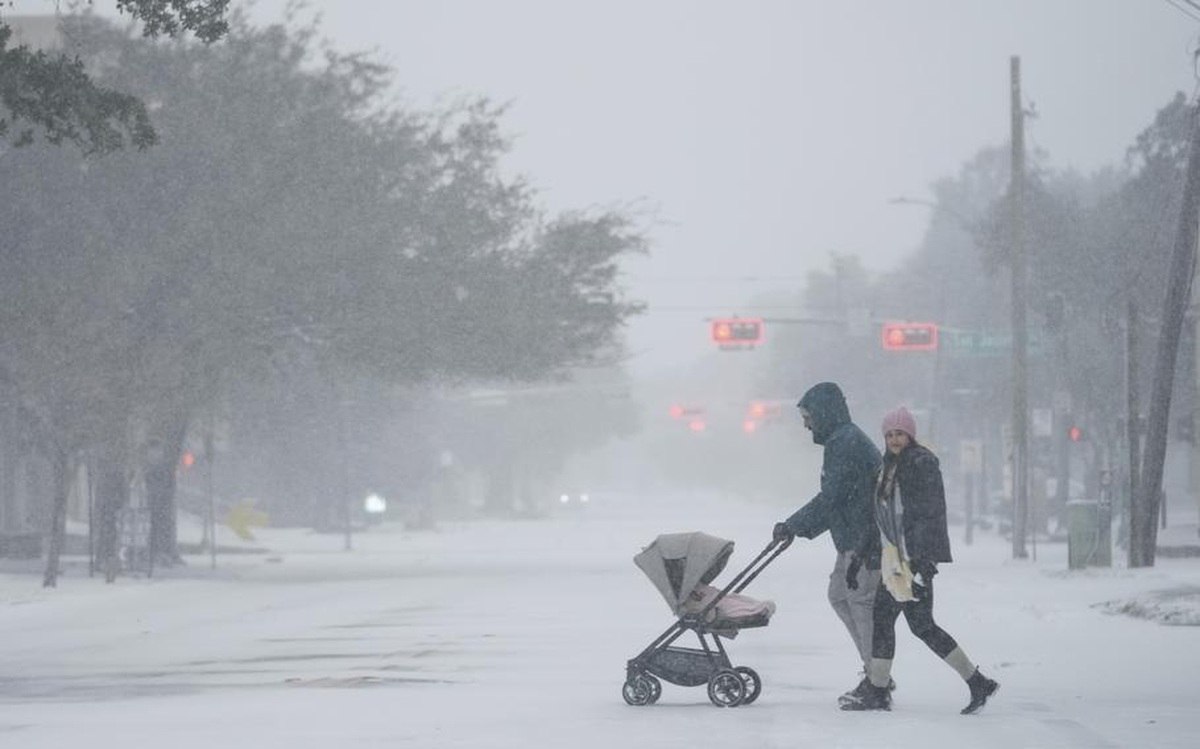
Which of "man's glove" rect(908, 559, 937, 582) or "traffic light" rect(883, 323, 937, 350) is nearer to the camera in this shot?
"man's glove" rect(908, 559, 937, 582)

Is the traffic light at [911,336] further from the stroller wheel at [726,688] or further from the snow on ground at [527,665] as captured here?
the stroller wheel at [726,688]

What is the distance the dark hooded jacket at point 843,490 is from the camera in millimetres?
14805

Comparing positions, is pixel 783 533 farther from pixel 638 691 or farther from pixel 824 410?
pixel 638 691

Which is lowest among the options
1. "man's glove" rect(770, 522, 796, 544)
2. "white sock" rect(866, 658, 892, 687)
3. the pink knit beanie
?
"white sock" rect(866, 658, 892, 687)

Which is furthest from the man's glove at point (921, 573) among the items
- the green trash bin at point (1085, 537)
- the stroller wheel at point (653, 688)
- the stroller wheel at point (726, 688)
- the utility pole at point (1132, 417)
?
the green trash bin at point (1085, 537)

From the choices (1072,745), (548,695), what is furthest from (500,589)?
(1072,745)

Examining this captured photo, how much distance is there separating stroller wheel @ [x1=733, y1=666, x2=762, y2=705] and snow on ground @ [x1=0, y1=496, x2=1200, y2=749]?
18 cm

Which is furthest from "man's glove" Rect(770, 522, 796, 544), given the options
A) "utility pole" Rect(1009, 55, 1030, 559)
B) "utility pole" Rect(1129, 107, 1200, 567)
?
"utility pole" Rect(1009, 55, 1030, 559)

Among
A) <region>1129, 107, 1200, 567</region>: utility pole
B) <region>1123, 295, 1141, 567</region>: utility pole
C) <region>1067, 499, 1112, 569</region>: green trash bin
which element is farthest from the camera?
<region>1067, 499, 1112, 569</region>: green trash bin

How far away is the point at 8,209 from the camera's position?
39812 millimetres

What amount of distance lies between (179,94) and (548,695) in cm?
2855

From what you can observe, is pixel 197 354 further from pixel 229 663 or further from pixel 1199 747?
pixel 1199 747

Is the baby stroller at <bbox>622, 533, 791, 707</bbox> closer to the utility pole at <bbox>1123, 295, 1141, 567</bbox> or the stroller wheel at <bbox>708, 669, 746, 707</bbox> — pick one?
the stroller wheel at <bbox>708, 669, 746, 707</bbox>

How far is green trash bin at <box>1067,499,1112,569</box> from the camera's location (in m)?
38.2
